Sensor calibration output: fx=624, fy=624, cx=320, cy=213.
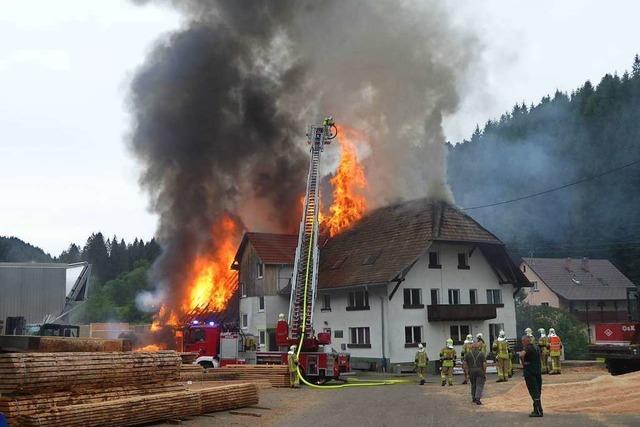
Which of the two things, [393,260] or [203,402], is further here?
[393,260]

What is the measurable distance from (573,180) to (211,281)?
51.1 metres

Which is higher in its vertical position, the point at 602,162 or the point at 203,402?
the point at 602,162

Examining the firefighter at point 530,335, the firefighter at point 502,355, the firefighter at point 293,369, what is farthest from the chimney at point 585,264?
the firefighter at point 293,369

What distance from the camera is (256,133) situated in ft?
141

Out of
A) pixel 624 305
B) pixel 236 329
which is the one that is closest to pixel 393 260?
pixel 236 329

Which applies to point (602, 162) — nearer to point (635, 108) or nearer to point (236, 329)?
point (635, 108)

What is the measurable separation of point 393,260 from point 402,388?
9598mm

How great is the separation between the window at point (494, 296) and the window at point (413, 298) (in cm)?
477

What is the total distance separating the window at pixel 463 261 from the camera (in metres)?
32.9

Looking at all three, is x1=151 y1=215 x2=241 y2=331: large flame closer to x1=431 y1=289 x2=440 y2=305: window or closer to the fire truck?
x1=431 y1=289 x2=440 y2=305: window

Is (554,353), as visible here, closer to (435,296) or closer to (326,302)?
(435,296)

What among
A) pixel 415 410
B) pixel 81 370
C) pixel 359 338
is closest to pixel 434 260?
pixel 359 338

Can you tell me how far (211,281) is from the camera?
40.9m

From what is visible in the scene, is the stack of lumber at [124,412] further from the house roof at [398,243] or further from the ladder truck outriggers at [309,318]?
the house roof at [398,243]
